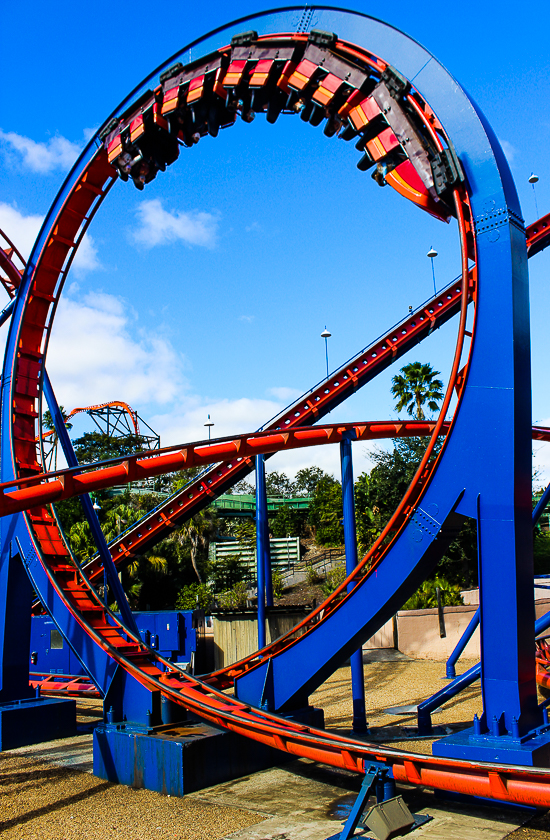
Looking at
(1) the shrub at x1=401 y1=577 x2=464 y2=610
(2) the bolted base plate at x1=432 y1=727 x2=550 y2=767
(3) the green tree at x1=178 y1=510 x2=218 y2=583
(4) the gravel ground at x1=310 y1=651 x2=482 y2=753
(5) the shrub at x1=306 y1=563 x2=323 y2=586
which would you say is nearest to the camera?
(2) the bolted base plate at x1=432 y1=727 x2=550 y2=767

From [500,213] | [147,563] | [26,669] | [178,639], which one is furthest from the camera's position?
[147,563]

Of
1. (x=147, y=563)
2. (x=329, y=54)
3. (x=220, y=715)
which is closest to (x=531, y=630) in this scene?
(x=220, y=715)

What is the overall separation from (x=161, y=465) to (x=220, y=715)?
10.3 feet

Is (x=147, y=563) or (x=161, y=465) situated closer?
(x=161, y=465)

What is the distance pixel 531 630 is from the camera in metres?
6.16

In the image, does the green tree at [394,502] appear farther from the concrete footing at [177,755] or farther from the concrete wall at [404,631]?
the concrete footing at [177,755]

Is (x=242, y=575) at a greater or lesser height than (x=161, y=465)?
lesser

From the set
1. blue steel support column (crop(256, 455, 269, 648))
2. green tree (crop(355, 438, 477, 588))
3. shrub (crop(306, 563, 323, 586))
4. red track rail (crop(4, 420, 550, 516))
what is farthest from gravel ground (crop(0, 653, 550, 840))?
shrub (crop(306, 563, 323, 586))

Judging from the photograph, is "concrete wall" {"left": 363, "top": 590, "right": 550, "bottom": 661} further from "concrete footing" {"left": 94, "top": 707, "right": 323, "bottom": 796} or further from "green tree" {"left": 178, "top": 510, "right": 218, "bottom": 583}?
"green tree" {"left": 178, "top": 510, "right": 218, "bottom": 583}

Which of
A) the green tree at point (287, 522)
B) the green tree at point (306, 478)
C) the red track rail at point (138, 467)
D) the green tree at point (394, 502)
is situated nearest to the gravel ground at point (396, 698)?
the red track rail at point (138, 467)

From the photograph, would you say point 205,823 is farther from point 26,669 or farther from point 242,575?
point 242,575

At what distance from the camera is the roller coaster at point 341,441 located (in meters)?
6.05

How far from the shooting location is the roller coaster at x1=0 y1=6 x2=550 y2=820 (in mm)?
6051

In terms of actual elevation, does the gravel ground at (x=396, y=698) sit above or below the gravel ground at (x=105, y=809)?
below
